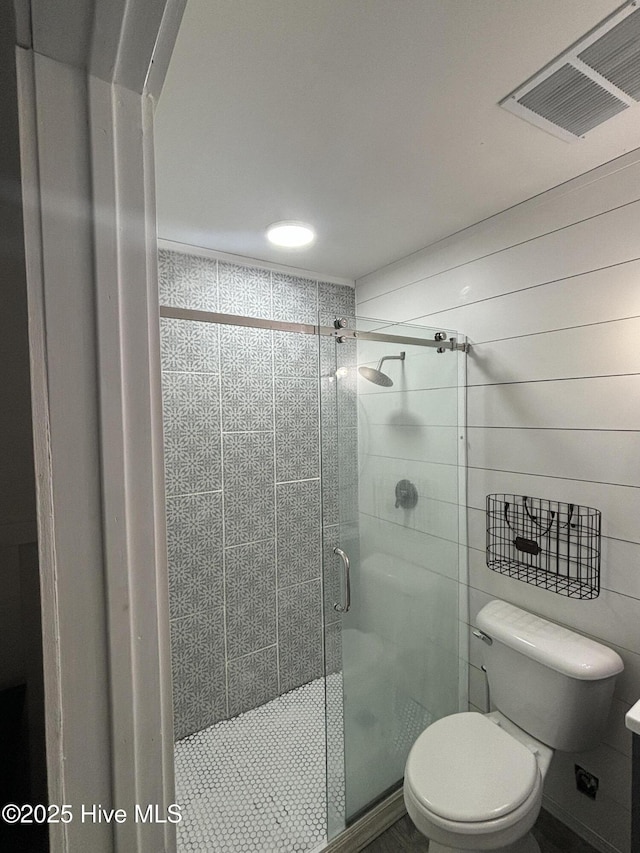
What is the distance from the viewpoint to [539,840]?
147 centimetres

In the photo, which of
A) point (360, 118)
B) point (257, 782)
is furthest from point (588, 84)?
point (257, 782)

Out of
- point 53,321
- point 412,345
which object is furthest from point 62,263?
point 412,345

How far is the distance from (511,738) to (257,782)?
1.05 meters

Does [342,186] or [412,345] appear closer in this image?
[342,186]

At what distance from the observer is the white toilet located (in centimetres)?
117

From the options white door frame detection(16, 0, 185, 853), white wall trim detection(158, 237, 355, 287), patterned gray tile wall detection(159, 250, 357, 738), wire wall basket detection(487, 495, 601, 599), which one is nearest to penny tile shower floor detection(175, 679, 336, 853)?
patterned gray tile wall detection(159, 250, 357, 738)

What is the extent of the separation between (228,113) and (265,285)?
1.09 metres

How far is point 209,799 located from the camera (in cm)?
166

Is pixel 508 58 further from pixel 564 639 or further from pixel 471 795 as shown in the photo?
pixel 471 795

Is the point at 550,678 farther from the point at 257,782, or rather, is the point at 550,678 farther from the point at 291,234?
the point at 291,234

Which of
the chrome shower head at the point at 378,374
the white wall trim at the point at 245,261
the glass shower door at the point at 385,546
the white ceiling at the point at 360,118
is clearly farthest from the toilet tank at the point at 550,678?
the white wall trim at the point at 245,261

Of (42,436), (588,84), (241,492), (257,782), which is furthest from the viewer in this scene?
(241,492)

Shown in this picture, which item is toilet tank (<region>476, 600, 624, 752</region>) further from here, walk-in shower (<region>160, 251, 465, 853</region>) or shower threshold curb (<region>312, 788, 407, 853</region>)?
shower threshold curb (<region>312, 788, 407, 853</region>)

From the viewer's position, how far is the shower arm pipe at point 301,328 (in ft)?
4.25
